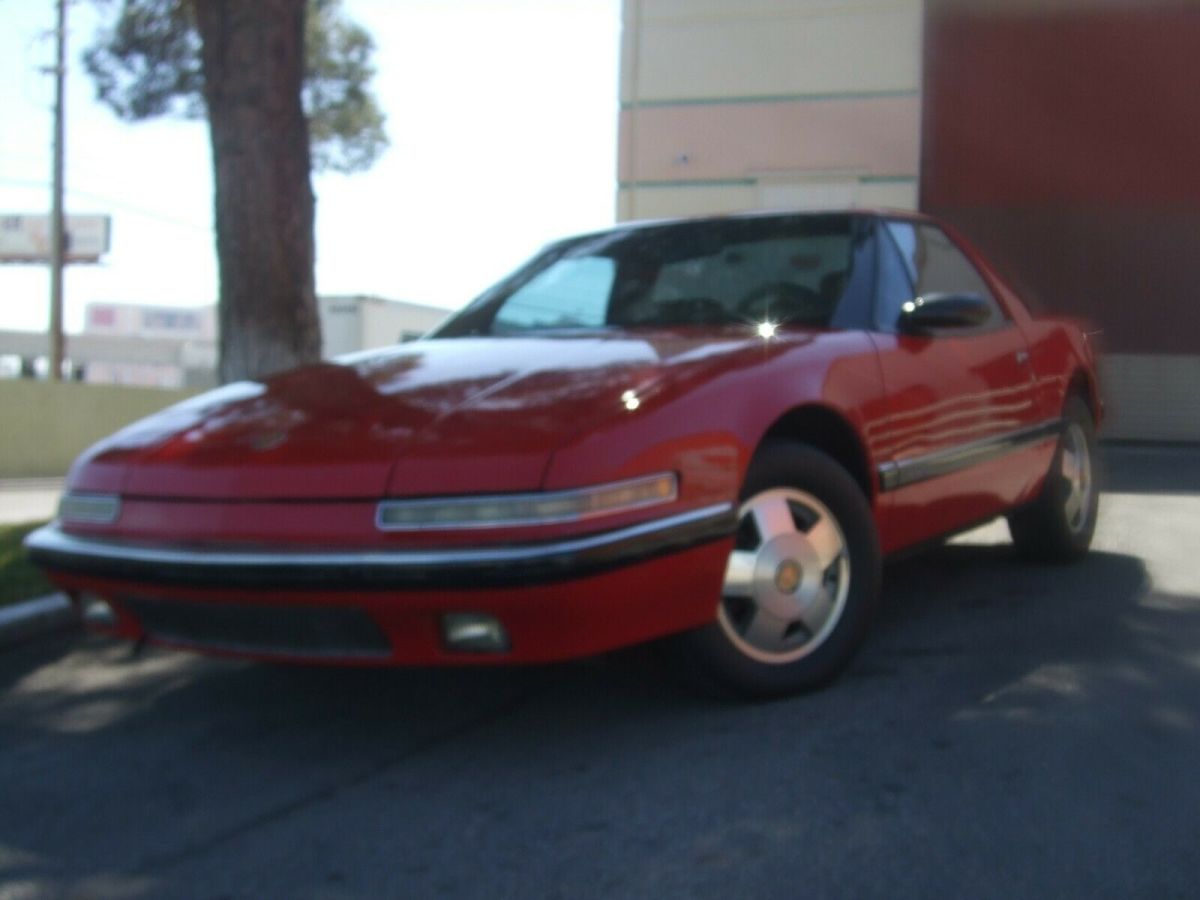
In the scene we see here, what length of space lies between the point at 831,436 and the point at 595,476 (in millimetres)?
1085

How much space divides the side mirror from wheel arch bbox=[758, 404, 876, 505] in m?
0.55

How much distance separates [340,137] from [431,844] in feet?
65.2

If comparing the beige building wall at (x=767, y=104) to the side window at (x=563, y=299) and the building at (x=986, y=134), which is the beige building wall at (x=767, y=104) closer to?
the building at (x=986, y=134)

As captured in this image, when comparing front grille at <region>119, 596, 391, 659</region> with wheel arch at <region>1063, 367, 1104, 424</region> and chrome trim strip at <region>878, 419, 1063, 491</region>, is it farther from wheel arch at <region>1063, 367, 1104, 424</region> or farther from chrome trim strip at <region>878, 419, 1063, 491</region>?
wheel arch at <region>1063, 367, 1104, 424</region>

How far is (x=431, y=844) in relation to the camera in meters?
2.77

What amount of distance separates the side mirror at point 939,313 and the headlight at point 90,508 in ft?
7.63

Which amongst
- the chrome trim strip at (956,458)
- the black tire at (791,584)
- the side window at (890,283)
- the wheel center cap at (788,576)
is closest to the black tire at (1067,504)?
the chrome trim strip at (956,458)

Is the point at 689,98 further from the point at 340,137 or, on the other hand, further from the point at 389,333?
the point at 389,333

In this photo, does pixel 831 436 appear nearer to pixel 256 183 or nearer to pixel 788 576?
pixel 788 576

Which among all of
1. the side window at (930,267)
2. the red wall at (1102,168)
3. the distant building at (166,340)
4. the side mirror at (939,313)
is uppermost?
the red wall at (1102,168)

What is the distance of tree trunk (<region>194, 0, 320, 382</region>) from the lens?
681cm

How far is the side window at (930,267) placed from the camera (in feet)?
14.9

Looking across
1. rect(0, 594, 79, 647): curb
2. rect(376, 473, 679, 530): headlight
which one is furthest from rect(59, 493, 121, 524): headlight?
rect(0, 594, 79, 647): curb

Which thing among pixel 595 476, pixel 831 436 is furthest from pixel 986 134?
pixel 595 476
